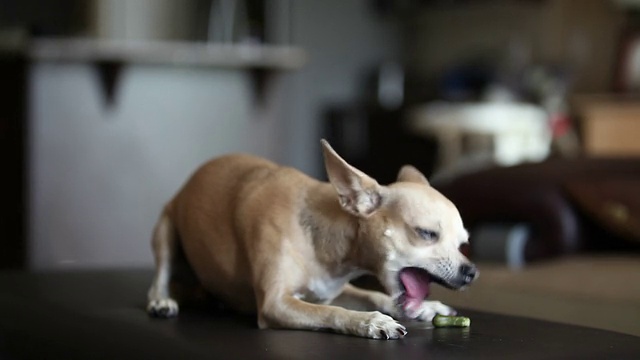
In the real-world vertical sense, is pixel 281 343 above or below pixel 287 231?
below

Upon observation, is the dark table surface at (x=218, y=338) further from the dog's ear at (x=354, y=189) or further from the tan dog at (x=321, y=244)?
the dog's ear at (x=354, y=189)

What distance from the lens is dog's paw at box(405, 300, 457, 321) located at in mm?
1689

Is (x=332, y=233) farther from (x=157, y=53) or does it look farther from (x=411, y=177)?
(x=157, y=53)

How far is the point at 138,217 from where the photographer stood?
491 cm

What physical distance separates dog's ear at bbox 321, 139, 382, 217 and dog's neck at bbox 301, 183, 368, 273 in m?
0.04

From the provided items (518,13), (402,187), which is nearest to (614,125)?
(518,13)

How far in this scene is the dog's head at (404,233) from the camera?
158cm

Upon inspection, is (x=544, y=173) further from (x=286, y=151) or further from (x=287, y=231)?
(x=286, y=151)

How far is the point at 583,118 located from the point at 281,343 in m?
4.32

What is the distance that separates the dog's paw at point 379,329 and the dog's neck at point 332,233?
14 cm

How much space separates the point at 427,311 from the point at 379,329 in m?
0.23

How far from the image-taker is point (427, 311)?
173cm

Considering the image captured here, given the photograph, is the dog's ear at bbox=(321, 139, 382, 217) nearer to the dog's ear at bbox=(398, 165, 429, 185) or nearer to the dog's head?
the dog's head

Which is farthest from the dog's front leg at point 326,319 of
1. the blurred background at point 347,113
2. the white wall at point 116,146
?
the white wall at point 116,146
